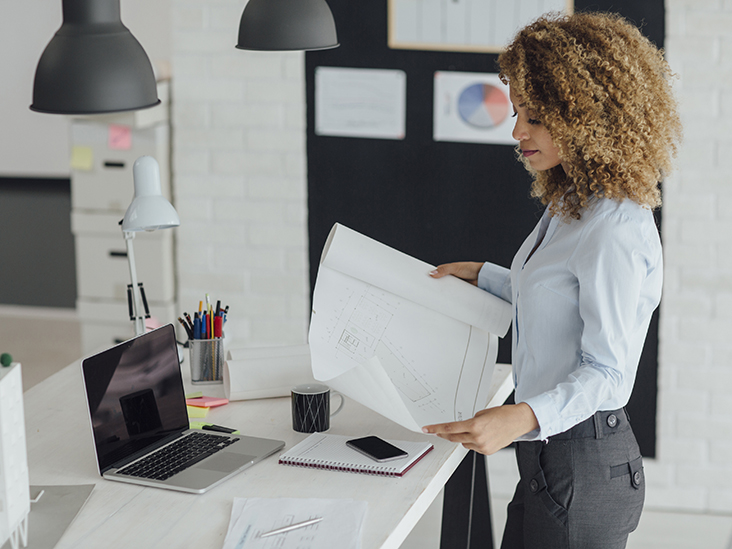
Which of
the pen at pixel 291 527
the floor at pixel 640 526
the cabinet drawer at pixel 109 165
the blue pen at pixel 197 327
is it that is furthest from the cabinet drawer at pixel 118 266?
the pen at pixel 291 527

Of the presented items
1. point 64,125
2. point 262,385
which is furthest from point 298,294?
point 64,125

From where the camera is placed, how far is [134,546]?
124 centimetres

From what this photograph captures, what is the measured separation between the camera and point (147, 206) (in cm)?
174

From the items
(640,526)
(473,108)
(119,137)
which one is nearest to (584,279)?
(473,108)

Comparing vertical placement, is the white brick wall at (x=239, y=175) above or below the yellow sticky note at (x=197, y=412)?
above

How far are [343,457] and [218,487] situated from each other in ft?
0.74

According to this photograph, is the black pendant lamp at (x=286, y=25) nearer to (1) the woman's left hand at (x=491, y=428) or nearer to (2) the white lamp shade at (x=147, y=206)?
(2) the white lamp shade at (x=147, y=206)

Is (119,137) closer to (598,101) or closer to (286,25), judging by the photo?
(286,25)

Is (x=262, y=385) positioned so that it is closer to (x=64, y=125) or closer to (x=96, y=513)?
(x=96, y=513)

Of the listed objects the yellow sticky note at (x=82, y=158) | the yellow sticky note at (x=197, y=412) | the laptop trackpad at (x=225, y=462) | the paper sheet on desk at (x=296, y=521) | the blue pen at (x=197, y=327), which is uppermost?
the yellow sticky note at (x=82, y=158)

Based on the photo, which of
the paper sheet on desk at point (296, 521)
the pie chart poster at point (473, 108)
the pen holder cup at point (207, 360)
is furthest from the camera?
the pie chart poster at point (473, 108)

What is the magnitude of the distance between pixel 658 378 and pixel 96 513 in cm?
211

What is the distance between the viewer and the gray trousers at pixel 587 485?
4.93 ft

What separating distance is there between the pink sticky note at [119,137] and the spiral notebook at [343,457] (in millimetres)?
1873
